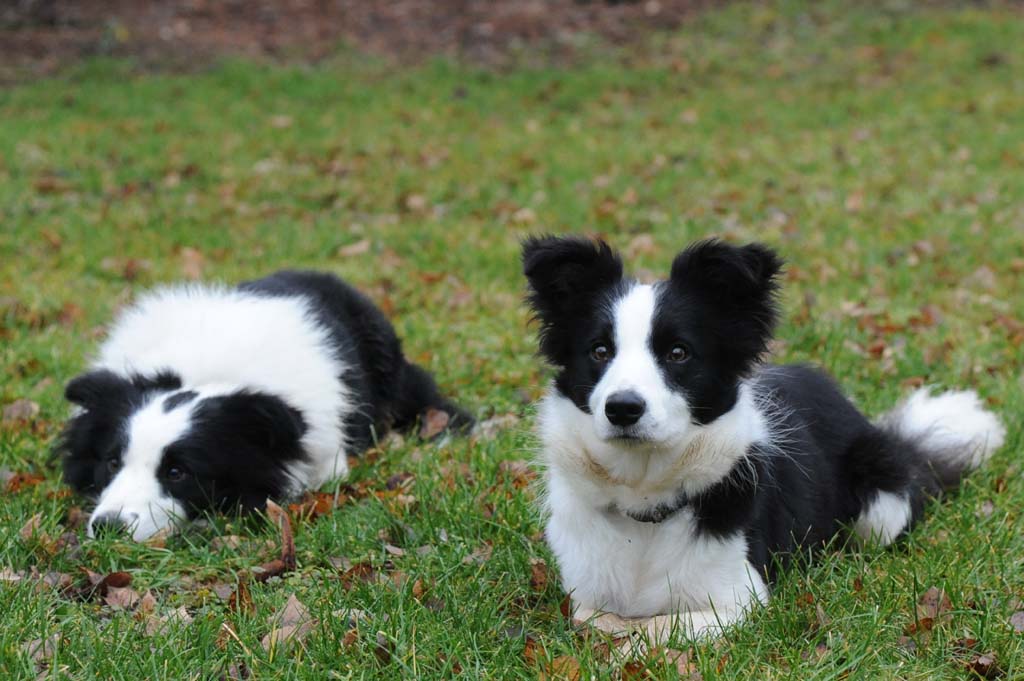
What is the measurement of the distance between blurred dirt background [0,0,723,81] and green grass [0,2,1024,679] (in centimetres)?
75

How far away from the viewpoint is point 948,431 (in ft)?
16.0

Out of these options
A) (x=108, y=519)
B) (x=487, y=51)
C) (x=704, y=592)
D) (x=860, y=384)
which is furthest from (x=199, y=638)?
(x=487, y=51)

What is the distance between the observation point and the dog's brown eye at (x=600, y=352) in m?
3.57

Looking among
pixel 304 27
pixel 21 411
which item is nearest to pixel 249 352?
pixel 21 411

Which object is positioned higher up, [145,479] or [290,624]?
[290,624]

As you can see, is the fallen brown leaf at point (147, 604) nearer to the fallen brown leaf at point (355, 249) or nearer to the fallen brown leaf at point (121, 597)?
the fallen brown leaf at point (121, 597)

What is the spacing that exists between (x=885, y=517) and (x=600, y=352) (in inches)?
57.1

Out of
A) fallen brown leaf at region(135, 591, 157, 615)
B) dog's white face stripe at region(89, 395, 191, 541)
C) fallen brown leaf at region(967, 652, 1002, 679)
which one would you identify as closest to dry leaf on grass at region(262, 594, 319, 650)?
fallen brown leaf at region(135, 591, 157, 615)

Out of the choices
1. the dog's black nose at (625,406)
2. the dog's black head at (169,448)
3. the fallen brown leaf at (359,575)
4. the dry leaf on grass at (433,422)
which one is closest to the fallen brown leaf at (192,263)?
the dry leaf on grass at (433,422)

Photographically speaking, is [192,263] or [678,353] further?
[192,263]

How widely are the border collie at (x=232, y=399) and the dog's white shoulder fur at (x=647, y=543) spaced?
1729 millimetres

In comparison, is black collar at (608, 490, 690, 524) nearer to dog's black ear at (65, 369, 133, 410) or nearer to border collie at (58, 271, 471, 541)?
border collie at (58, 271, 471, 541)

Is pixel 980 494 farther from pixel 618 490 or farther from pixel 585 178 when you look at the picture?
pixel 585 178

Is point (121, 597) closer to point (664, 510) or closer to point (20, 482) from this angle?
point (20, 482)
